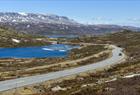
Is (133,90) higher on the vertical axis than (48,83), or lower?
higher

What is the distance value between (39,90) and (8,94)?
5850 mm

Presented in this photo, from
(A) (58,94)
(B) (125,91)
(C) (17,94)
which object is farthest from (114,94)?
(C) (17,94)

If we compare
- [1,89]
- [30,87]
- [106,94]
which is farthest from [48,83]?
[106,94]

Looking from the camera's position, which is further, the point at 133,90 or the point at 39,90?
the point at 39,90

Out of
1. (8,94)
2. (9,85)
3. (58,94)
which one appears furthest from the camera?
(9,85)

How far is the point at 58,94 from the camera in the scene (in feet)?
136

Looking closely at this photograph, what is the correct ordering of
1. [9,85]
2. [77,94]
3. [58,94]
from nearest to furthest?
[77,94] < [58,94] < [9,85]

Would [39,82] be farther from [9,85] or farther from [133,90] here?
[133,90]

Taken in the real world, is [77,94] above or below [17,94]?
above

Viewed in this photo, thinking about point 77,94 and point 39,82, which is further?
point 39,82

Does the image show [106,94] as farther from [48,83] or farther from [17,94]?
[48,83]

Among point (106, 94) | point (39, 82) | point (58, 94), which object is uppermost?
point (106, 94)

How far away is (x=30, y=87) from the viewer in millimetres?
56281

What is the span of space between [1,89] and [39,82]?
1003cm
